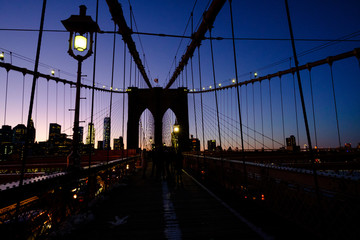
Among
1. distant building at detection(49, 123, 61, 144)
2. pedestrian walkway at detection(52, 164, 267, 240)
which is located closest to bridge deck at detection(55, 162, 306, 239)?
pedestrian walkway at detection(52, 164, 267, 240)

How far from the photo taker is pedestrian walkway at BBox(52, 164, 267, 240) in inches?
100.0

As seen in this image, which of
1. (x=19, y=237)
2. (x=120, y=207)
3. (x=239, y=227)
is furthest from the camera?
(x=120, y=207)

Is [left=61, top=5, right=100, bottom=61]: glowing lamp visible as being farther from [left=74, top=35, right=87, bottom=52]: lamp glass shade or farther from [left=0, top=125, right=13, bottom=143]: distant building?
[left=0, top=125, right=13, bottom=143]: distant building

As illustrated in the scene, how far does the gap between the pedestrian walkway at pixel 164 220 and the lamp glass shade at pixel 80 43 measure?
3.54 m

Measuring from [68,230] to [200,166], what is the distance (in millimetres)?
6680

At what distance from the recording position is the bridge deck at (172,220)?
2.53 m

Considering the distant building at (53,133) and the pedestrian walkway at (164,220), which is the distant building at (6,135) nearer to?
the distant building at (53,133)

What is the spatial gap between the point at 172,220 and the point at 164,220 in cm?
13

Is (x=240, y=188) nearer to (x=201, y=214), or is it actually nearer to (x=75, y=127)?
(x=201, y=214)

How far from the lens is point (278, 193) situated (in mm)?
3217

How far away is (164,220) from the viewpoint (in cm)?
305

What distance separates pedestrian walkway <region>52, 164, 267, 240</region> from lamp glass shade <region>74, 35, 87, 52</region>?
3.54 meters

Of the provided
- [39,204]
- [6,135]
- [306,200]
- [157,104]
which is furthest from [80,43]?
[6,135]

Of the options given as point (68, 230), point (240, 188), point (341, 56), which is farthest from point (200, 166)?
point (341, 56)
